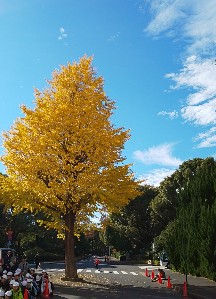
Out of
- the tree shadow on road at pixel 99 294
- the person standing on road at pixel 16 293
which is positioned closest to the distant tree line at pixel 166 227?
the tree shadow on road at pixel 99 294

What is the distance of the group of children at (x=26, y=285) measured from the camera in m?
11.0

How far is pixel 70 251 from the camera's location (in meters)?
23.0

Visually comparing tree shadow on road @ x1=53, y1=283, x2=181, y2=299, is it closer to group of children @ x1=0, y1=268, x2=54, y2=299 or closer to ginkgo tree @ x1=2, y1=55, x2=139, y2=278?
group of children @ x1=0, y1=268, x2=54, y2=299

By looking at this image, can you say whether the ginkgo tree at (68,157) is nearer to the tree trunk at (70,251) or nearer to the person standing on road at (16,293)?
the tree trunk at (70,251)

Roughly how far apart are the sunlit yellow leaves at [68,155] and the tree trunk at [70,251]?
54 cm

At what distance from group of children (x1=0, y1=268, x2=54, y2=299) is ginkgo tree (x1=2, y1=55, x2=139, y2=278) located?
522cm

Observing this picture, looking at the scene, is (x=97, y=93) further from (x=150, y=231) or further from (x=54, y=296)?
(x=150, y=231)

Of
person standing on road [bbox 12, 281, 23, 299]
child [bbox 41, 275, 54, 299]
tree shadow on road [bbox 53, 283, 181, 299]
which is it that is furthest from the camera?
tree shadow on road [bbox 53, 283, 181, 299]

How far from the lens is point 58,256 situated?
57.8 metres

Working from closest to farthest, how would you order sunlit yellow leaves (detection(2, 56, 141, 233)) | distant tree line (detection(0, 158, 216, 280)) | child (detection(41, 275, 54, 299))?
1. child (detection(41, 275, 54, 299))
2. distant tree line (detection(0, 158, 216, 280))
3. sunlit yellow leaves (detection(2, 56, 141, 233))

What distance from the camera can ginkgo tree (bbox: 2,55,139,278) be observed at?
21234 mm

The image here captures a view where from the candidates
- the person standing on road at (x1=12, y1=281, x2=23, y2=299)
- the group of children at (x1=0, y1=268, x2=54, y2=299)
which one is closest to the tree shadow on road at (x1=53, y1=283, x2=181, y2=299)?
the group of children at (x1=0, y1=268, x2=54, y2=299)

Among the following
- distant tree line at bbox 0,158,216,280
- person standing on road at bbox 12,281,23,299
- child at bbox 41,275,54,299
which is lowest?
child at bbox 41,275,54,299

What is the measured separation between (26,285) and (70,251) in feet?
33.2
